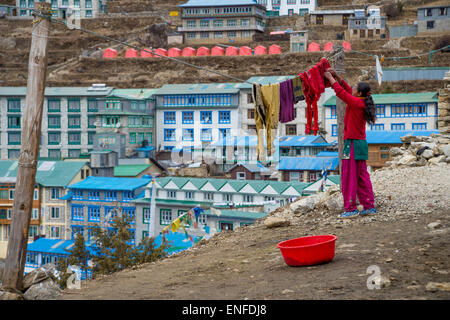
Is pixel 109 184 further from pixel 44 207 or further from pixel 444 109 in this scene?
pixel 444 109

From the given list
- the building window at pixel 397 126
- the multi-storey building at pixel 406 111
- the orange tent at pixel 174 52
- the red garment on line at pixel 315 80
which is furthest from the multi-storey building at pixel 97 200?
the red garment on line at pixel 315 80

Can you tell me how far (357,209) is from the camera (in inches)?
317

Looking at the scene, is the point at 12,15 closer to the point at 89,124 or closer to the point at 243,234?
the point at 89,124

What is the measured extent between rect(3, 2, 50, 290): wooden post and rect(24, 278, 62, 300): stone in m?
0.28

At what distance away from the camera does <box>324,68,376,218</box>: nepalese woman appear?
7439 mm

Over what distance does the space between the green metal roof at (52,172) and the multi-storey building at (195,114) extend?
37.1 ft

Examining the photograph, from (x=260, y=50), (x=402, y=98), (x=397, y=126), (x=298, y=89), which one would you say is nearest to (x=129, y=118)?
(x=260, y=50)

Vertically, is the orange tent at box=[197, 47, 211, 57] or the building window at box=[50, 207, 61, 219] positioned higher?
the orange tent at box=[197, 47, 211, 57]

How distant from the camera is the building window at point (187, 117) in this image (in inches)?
2136

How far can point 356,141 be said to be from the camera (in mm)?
7523

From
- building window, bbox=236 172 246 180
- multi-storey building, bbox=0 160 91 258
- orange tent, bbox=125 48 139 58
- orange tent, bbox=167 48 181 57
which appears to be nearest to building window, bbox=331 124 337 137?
building window, bbox=236 172 246 180

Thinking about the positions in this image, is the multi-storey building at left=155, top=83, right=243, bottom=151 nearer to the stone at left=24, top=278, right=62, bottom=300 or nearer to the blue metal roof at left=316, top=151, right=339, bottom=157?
the blue metal roof at left=316, top=151, right=339, bottom=157

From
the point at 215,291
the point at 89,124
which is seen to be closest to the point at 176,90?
the point at 89,124

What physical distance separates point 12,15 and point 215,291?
296ft
